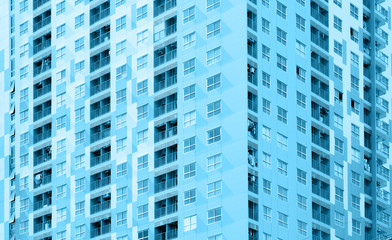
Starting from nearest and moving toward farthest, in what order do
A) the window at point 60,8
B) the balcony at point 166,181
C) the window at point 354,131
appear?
the balcony at point 166,181
the window at point 354,131
the window at point 60,8

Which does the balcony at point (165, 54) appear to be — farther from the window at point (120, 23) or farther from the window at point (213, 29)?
the window at point (120, 23)

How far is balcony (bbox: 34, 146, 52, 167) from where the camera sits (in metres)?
169

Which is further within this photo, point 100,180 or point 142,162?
point 100,180

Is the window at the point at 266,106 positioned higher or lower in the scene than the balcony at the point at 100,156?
lower

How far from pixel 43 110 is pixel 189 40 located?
2642 centimetres

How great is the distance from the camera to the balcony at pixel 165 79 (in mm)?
154875

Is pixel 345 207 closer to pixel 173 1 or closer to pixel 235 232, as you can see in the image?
pixel 235 232

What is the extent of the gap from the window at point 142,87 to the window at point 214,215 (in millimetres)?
19111

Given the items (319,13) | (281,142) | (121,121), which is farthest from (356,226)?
(121,121)

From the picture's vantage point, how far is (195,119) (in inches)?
5906

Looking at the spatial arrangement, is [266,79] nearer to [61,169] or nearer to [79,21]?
[79,21]

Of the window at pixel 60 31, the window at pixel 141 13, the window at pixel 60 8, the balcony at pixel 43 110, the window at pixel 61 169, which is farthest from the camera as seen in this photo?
the window at pixel 60 8

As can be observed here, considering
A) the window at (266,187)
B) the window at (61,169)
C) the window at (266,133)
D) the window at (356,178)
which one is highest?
the window at (61,169)

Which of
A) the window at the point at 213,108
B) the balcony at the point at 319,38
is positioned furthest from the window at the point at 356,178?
the window at the point at 213,108
